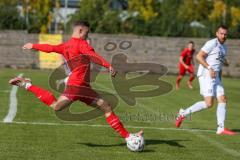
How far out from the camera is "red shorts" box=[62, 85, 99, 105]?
375 inches

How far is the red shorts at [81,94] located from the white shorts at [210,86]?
3.02 m

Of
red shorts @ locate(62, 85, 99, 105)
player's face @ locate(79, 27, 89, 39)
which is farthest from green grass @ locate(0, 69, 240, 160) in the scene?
player's face @ locate(79, 27, 89, 39)

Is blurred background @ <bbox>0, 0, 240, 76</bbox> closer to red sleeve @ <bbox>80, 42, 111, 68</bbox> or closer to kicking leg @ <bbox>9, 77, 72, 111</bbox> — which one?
kicking leg @ <bbox>9, 77, 72, 111</bbox>

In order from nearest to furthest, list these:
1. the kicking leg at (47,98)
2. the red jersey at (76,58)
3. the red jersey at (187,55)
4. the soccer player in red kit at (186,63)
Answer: the red jersey at (76,58)
the kicking leg at (47,98)
the soccer player in red kit at (186,63)
the red jersey at (187,55)

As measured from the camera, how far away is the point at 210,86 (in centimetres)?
1186

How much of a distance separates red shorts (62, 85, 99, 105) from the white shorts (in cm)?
302

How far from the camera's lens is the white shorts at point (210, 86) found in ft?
38.9

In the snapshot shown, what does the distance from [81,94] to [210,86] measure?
3213 mm

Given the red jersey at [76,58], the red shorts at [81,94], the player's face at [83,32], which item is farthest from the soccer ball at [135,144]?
the player's face at [83,32]

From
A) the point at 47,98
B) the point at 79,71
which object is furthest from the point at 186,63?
the point at 79,71

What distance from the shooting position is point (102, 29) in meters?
46.3

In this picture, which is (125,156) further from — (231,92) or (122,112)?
(231,92)

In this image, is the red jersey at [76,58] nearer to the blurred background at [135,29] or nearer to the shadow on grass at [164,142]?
the shadow on grass at [164,142]

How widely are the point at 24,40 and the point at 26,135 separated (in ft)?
101
